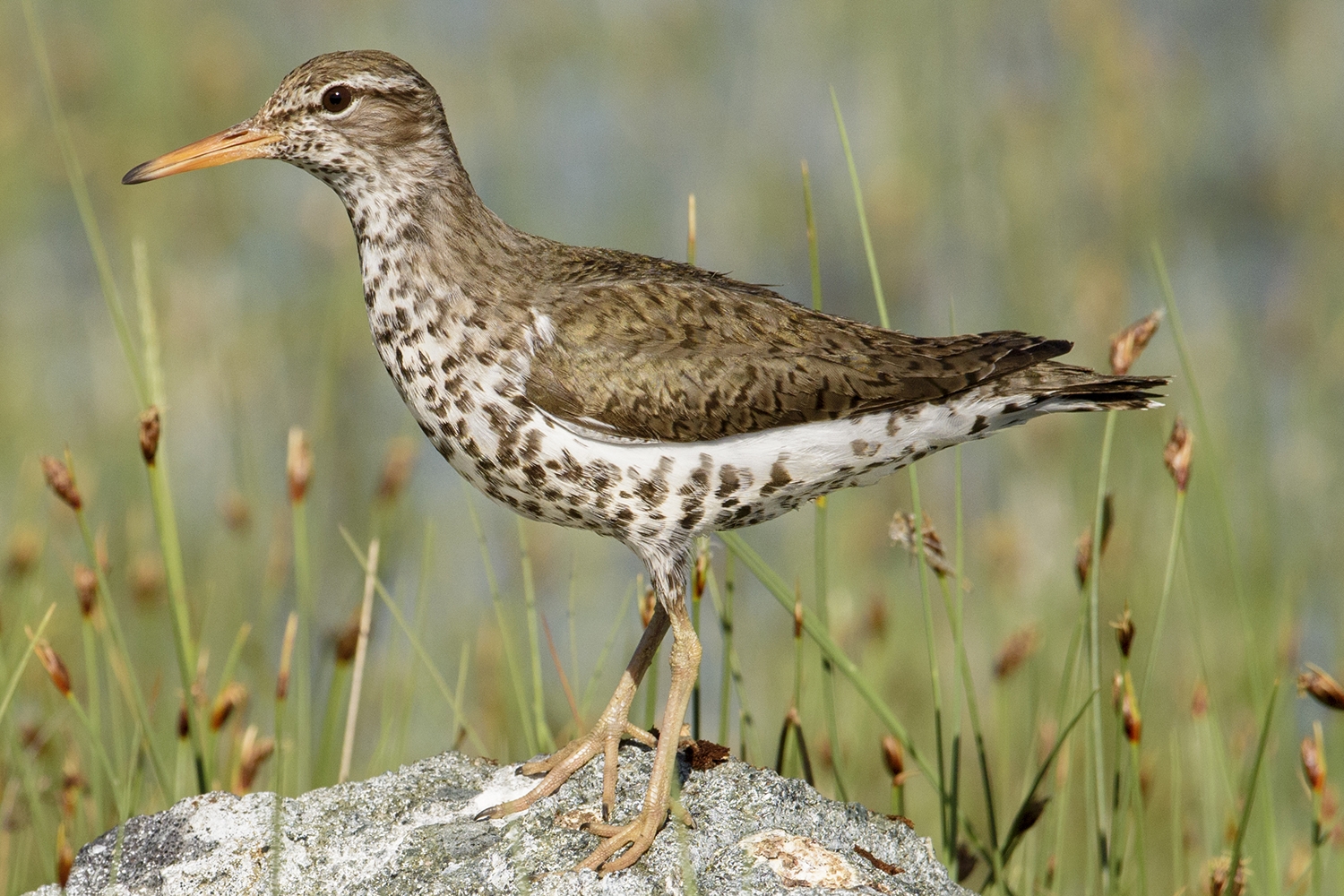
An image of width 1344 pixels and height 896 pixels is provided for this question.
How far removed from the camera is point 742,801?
4.97m

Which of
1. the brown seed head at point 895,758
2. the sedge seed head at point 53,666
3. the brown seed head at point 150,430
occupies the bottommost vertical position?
the brown seed head at point 895,758

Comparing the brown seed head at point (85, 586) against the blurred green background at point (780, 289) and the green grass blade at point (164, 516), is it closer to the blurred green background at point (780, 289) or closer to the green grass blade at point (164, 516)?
the green grass blade at point (164, 516)

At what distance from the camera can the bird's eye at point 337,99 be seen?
5734 mm

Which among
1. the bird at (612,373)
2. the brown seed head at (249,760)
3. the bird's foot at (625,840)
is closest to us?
the bird's foot at (625,840)

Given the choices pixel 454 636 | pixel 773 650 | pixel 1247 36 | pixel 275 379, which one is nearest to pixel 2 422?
pixel 275 379

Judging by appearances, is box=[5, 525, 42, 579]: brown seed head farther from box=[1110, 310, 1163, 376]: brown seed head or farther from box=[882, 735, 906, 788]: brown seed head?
box=[1110, 310, 1163, 376]: brown seed head

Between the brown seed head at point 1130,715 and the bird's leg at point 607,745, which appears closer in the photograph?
the bird's leg at point 607,745

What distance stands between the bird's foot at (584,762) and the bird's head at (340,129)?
2316mm

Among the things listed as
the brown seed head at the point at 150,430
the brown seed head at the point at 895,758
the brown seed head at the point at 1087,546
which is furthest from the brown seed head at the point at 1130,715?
the brown seed head at the point at 150,430

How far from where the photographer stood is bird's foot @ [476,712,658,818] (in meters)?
5.05

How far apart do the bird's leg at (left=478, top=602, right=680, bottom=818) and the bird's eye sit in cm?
233

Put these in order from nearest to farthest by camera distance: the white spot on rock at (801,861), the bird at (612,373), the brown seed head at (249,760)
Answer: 1. the white spot on rock at (801,861)
2. the bird at (612,373)
3. the brown seed head at (249,760)

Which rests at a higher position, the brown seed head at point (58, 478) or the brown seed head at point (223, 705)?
the brown seed head at point (58, 478)

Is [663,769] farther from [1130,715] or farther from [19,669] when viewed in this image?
[19,669]
